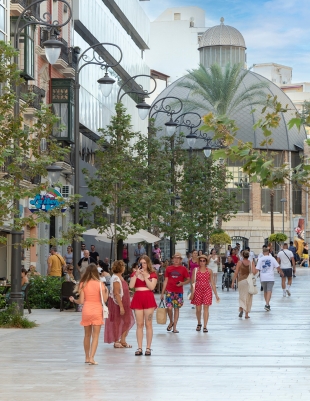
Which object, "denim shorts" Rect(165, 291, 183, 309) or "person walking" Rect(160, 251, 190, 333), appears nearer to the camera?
"person walking" Rect(160, 251, 190, 333)

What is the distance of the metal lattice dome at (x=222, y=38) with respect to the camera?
345 feet

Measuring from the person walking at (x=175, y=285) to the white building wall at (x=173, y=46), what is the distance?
326 ft

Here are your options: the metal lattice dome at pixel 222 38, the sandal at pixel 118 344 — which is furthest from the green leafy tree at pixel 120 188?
the metal lattice dome at pixel 222 38

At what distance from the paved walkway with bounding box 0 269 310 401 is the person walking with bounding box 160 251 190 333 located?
1.54 feet

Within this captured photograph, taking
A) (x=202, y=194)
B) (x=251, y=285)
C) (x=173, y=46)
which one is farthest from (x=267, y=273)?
(x=173, y=46)

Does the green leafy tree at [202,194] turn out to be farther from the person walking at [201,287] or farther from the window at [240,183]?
the window at [240,183]

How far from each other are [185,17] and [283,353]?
360 ft

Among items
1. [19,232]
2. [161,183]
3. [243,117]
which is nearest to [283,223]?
[243,117]

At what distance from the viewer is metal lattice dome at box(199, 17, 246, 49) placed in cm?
10519

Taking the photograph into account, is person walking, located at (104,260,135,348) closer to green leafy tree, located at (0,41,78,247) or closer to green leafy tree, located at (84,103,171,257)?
green leafy tree, located at (0,41,78,247)

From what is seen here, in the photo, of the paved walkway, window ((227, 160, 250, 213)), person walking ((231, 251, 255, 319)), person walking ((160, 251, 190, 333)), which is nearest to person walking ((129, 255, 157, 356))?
the paved walkway

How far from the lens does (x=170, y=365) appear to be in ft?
44.9

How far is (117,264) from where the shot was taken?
53.2ft

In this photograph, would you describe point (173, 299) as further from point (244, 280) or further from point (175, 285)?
point (244, 280)
